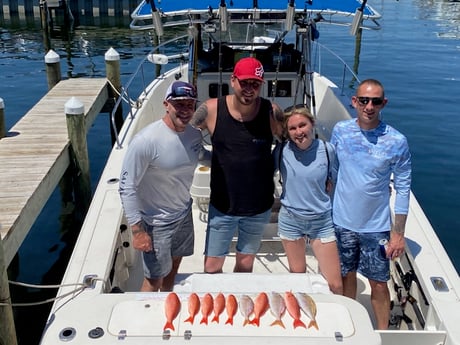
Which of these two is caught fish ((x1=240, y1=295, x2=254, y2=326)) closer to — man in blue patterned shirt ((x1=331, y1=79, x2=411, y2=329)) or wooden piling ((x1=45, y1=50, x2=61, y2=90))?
man in blue patterned shirt ((x1=331, y1=79, x2=411, y2=329))

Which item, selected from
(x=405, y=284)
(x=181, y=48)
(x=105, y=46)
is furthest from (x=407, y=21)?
(x=405, y=284)

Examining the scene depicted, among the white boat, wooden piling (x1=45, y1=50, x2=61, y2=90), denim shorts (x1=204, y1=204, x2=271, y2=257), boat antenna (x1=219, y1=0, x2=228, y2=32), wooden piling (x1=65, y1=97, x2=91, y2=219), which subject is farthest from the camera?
wooden piling (x1=45, y1=50, x2=61, y2=90)

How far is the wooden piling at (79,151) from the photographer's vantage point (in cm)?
607

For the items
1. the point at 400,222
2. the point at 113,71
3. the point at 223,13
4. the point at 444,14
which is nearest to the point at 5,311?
the point at 400,222

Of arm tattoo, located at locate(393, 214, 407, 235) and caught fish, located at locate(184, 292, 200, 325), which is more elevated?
arm tattoo, located at locate(393, 214, 407, 235)

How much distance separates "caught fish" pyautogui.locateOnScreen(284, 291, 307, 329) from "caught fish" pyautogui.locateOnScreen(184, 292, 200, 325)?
0.46 m

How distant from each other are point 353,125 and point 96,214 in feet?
7.02

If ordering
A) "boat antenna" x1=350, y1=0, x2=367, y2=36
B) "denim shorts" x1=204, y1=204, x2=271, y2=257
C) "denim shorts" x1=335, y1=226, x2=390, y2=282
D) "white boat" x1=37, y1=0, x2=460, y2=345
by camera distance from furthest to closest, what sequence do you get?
"boat antenna" x1=350, y1=0, x2=367, y2=36 → "denim shorts" x1=204, y1=204, x2=271, y2=257 → "denim shorts" x1=335, y1=226, x2=390, y2=282 → "white boat" x1=37, y1=0, x2=460, y2=345

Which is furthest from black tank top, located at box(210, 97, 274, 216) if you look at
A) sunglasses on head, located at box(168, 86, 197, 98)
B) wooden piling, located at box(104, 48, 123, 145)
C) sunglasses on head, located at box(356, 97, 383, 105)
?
wooden piling, located at box(104, 48, 123, 145)

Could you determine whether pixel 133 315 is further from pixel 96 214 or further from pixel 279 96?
pixel 279 96

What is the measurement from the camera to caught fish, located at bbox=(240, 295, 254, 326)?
2.47 metres

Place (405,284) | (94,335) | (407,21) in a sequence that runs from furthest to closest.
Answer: (407,21) < (405,284) < (94,335)

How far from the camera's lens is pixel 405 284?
358 cm

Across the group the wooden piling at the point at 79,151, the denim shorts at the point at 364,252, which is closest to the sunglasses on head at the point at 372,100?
the denim shorts at the point at 364,252
